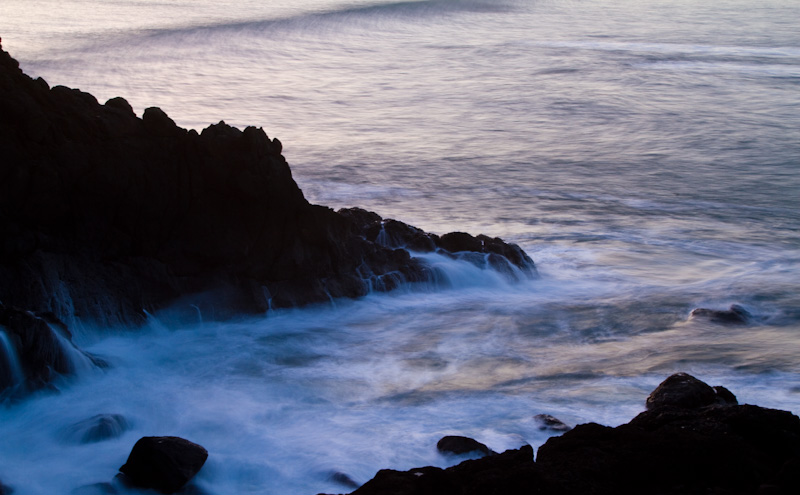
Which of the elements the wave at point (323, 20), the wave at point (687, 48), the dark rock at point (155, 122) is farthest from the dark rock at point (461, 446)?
the wave at point (687, 48)

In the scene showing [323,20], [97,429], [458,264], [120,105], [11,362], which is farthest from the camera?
[323,20]

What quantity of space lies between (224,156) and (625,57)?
23313mm

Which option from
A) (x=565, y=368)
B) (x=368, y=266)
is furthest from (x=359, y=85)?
(x=565, y=368)

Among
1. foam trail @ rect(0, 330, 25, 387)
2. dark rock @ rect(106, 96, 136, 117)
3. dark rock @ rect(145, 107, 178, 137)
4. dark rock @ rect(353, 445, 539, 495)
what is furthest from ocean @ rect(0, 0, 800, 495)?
dark rock @ rect(106, 96, 136, 117)

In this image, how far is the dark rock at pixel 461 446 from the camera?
19.0 ft

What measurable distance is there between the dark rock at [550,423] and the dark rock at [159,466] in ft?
8.01

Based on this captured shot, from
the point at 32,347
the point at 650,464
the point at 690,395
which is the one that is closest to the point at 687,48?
the point at 690,395

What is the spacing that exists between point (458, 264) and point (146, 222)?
3311mm

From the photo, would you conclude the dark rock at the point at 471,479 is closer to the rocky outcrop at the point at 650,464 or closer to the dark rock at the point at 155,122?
the rocky outcrop at the point at 650,464

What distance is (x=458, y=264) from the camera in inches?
377

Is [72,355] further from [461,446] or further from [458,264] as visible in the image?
[458,264]

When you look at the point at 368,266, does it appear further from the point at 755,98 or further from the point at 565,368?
the point at 755,98

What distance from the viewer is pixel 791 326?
8.66 meters

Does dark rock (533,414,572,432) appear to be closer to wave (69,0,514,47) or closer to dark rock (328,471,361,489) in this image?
dark rock (328,471,361,489)
